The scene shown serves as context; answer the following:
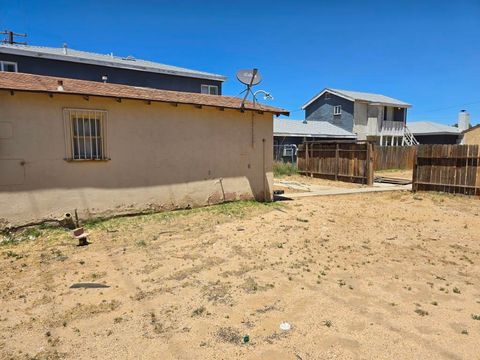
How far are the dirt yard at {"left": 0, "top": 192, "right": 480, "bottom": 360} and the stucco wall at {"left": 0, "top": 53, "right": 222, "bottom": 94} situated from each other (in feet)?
37.8

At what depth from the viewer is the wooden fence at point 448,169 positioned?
11.6m

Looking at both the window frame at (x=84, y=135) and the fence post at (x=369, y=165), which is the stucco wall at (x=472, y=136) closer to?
the fence post at (x=369, y=165)

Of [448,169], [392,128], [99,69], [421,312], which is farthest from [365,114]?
[421,312]

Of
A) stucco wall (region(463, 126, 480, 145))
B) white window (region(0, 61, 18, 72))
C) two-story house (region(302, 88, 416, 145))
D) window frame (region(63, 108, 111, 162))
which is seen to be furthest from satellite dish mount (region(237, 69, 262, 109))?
stucco wall (region(463, 126, 480, 145))

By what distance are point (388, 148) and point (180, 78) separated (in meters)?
16.1

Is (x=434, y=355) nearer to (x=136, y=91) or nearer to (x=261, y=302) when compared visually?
(x=261, y=302)

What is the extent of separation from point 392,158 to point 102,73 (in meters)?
20.6

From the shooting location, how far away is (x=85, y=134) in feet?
26.3

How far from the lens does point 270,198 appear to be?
11422mm

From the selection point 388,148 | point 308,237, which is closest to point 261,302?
point 308,237

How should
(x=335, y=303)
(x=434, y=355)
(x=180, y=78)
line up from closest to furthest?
(x=434, y=355), (x=335, y=303), (x=180, y=78)

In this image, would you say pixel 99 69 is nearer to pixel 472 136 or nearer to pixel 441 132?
pixel 441 132

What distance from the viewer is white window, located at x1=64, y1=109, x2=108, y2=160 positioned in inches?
305

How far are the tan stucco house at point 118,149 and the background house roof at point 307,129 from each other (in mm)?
14246
